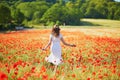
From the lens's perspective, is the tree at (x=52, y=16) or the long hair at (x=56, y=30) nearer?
the long hair at (x=56, y=30)

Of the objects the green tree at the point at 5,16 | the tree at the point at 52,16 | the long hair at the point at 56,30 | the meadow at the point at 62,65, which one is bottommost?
the green tree at the point at 5,16

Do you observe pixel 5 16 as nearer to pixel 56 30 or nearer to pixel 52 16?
pixel 52 16

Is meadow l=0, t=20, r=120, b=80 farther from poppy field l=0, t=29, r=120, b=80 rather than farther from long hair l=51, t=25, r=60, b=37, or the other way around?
long hair l=51, t=25, r=60, b=37

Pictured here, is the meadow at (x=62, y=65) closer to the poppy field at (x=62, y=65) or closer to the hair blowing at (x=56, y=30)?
the poppy field at (x=62, y=65)

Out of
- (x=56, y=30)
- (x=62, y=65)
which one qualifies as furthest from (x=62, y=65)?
(x=56, y=30)

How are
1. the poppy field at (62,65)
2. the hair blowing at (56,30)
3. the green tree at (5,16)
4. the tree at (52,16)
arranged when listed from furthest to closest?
the green tree at (5,16), the tree at (52,16), the hair blowing at (56,30), the poppy field at (62,65)

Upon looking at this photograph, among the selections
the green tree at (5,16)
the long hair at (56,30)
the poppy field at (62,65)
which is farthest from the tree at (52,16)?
the long hair at (56,30)

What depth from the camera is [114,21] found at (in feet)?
48.3

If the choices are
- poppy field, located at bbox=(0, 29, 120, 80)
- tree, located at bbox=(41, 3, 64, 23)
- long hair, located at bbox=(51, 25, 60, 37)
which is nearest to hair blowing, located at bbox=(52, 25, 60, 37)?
long hair, located at bbox=(51, 25, 60, 37)

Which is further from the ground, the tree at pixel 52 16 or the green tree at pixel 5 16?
the tree at pixel 52 16

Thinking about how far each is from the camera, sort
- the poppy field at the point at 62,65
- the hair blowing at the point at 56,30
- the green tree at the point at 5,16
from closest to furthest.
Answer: the poppy field at the point at 62,65 → the hair blowing at the point at 56,30 → the green tree at the point at 5,16

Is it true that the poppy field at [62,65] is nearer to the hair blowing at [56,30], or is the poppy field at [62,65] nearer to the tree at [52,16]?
the hair blowing at [56,30]

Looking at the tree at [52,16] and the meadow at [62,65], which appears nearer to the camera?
the meadow at [62,65]

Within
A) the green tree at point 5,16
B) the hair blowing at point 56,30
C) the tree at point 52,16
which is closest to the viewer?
the hair blowing at point 56,30
